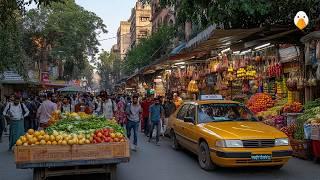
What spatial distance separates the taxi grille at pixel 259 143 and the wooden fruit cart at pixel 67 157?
8.00 feet

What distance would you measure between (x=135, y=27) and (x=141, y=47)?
1814 inches

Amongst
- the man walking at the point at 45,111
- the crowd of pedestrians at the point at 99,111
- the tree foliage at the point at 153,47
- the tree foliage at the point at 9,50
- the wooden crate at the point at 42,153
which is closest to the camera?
the wooden crate at the point at 42,153

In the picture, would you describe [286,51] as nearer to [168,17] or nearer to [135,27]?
[168,17]

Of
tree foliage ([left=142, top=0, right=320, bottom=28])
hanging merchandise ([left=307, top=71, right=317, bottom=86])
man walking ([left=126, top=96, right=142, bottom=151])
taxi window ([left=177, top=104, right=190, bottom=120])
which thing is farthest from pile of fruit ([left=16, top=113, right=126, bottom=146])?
hanging merchandise ([left=307, top=71, right=317, bottom=86])

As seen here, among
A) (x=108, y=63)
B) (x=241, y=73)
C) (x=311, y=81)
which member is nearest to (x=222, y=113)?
(x=311, y=81)

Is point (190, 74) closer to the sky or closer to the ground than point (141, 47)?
closer to the ground

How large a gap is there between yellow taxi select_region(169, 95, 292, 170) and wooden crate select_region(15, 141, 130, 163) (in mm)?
2103

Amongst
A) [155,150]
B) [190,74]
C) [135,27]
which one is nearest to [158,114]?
[155,150]

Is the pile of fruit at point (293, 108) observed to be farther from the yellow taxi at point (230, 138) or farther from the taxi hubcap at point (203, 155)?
the taxi hubcap at point (203, 155)

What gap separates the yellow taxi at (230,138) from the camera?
887 cm

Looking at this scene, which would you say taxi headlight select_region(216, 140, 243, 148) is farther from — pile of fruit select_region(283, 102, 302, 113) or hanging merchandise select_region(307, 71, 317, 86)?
hanging merchandise select_region(307, 71, 317, 86)

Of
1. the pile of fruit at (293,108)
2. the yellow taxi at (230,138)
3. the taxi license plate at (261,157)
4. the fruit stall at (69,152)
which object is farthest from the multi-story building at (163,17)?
the fruit stall at (69,152)

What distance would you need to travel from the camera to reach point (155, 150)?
44.3 feet

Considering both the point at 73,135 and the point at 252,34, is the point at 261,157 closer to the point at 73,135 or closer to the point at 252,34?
the point at 73,135
